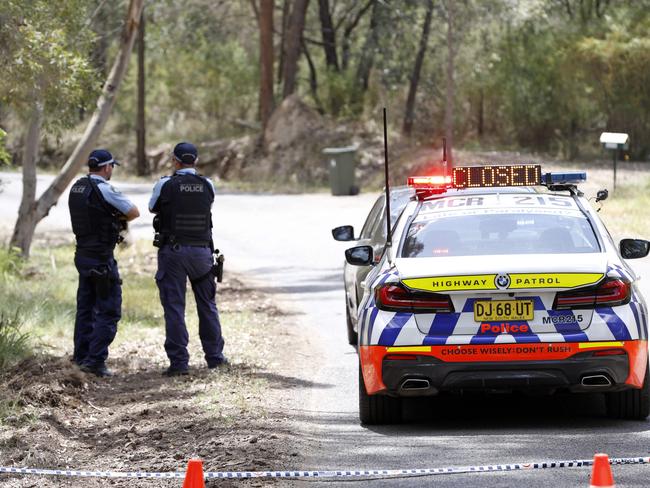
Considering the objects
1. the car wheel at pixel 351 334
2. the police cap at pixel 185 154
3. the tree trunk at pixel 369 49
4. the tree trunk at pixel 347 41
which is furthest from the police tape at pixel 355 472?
the tree trunk at pixel 347 41

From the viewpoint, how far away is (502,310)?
7.89m

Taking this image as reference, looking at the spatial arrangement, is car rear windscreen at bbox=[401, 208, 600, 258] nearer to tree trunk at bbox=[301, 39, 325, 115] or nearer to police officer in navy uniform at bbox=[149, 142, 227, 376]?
police officer in navy uniform at bbox=[149, 142, 227, 376]

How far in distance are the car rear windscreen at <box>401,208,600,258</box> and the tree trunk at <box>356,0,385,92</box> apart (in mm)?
36236

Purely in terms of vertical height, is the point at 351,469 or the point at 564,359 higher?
the point at 564,359

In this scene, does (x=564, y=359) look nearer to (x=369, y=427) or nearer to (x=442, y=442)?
(x=442, y=442)

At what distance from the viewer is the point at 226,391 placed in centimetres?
998

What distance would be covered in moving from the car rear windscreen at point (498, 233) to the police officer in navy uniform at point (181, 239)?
2.46m

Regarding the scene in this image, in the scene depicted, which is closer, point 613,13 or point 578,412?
point 578,412

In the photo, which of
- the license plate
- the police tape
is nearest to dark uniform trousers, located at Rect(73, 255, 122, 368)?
the police tape

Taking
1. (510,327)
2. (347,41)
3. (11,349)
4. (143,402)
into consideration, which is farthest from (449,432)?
(347,41)

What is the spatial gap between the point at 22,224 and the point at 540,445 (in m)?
15.0

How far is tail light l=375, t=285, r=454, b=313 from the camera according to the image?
25.9 feet

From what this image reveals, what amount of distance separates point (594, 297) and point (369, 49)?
3766cm

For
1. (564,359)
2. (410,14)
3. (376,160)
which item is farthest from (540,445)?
(410,14)
